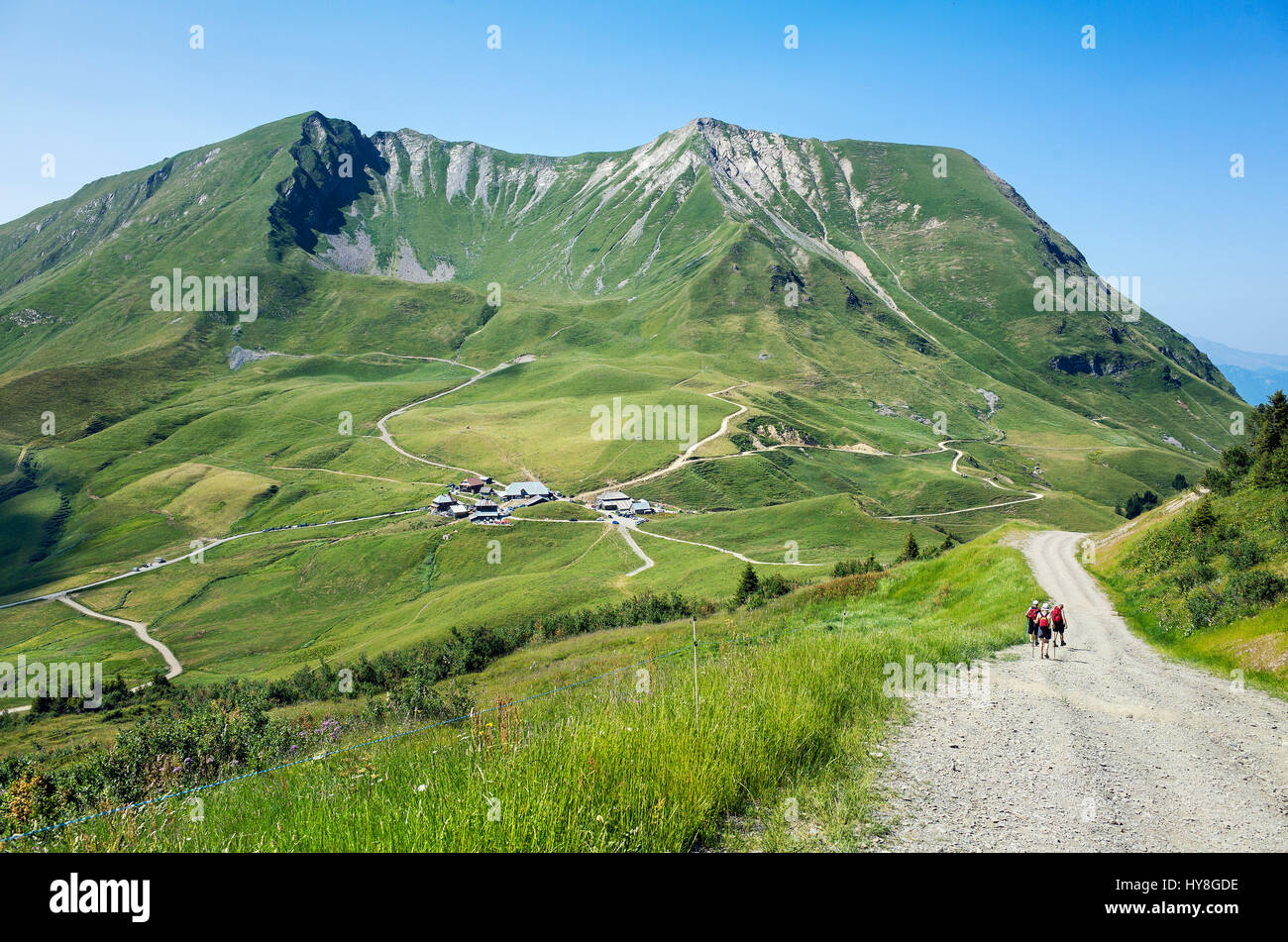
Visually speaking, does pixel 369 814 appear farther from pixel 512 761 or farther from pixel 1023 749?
pixel 1023 749

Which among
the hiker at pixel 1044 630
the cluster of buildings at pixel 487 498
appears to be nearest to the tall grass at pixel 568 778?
the hiker at pixel 1044 630

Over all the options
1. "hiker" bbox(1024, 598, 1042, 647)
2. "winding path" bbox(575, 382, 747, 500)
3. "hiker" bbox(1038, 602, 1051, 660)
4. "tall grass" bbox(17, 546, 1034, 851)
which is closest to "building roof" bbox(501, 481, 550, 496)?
"winding path" bbox(575, 382, 747, 500)

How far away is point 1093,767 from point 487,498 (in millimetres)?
131498

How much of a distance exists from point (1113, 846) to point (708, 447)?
493 ft

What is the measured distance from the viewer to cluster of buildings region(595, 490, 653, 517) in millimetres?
127312

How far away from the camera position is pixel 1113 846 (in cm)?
647

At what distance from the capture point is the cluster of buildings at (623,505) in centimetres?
12731

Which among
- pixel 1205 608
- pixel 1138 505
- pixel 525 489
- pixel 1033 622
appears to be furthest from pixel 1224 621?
pixel 1138 505

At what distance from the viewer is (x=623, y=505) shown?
129 meters

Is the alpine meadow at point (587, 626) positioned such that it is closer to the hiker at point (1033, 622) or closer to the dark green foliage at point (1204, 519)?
the dark green foliage at point (1204, 519)

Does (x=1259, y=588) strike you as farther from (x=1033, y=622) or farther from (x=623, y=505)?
(x=623, y=505)

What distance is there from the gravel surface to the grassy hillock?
3186 mm

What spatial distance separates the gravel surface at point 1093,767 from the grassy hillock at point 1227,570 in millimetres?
3186

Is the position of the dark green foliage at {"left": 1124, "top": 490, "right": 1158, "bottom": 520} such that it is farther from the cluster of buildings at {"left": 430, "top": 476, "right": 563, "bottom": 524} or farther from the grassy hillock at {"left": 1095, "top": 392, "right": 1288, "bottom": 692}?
the cluster of buildings at {"left": 430, "top": 476, "right": 563, "bottom": 524}
